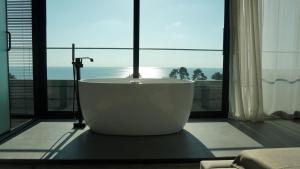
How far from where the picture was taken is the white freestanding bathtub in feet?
9.90

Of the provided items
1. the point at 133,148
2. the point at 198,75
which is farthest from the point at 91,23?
the point at 133,148

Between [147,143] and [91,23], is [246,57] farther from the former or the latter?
[91,23]

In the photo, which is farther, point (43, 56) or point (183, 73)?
point (183, 73)

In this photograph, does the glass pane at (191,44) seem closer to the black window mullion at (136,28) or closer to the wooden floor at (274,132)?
the black window mullion at (136,28)

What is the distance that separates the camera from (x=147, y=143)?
9.38 feet

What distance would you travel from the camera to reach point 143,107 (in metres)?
3.04

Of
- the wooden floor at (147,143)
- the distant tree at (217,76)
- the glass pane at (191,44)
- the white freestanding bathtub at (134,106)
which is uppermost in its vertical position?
the glass pane at (191,44)

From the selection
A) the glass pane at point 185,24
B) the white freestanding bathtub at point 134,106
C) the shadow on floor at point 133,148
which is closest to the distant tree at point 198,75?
the glass pane at point 185,24

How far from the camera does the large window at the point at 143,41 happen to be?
4.18 meters

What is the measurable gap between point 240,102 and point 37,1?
289cm

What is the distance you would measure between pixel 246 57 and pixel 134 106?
66.9 inches

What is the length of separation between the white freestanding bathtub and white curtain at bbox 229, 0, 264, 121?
1.04m

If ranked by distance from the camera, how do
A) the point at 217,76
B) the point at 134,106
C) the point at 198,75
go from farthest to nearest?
the point at 198,75, the point at 217,76, the point at 134,106

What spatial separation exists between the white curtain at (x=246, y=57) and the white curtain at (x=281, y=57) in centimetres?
15
